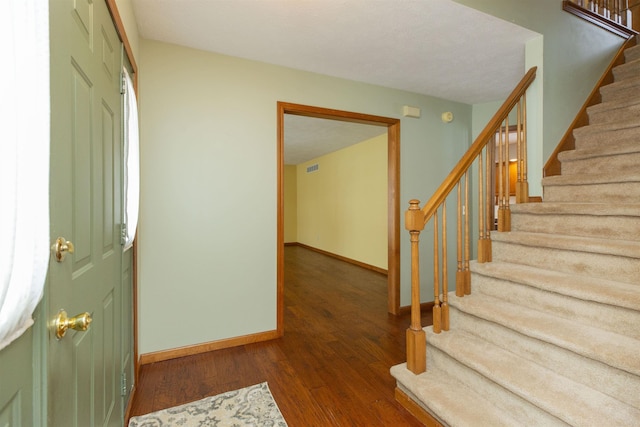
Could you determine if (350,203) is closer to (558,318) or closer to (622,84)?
(622,84)

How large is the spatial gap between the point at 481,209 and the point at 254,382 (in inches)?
79.5

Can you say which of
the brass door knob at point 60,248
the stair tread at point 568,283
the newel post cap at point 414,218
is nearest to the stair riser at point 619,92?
the stair tread at point 568,283

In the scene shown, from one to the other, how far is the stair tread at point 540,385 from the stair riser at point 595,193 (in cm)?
134

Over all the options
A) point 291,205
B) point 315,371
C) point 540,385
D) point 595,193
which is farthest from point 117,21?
point 291,205

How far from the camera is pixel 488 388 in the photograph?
154cm

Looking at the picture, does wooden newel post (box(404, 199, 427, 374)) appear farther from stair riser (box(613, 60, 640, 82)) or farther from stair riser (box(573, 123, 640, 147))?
stair riser (box(613, 60, 640, 82))

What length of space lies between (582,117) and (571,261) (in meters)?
1.70

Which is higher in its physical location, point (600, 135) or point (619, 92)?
point (619, 92)

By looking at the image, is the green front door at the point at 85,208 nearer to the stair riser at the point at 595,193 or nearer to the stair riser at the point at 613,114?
the stair riser at the point at 595,193

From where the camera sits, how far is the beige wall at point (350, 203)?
5.25 m

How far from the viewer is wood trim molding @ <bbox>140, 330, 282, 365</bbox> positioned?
7.54 feet

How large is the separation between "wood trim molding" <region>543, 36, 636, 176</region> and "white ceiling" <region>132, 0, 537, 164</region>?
0.66 metres

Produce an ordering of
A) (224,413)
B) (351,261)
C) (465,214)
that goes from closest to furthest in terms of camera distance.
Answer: (224,413) < (465,214) < (351,261)

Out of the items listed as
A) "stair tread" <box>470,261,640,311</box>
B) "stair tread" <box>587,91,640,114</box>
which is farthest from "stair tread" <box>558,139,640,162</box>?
"stair tread" <box>470,261,640,311</box>
